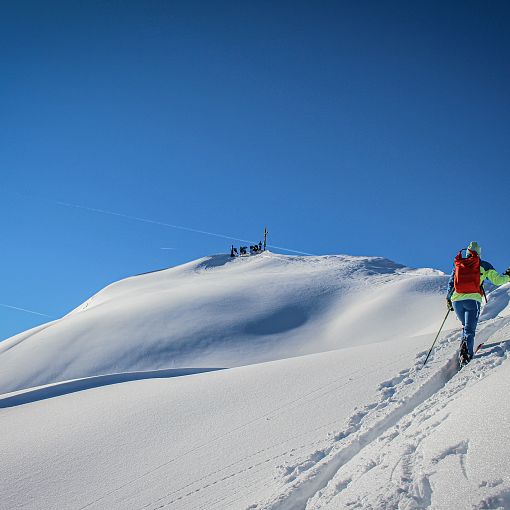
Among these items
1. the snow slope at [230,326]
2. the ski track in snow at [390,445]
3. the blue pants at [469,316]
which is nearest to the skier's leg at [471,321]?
the blue pants at [469,316]

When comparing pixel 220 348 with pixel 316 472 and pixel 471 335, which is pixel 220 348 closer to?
pixel 471 335

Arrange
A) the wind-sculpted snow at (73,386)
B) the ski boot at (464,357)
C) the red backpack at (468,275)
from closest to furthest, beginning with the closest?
the ski boot at (464,357) < the red backpack at (468,275) < the wind-sculpted snow at (73,386)

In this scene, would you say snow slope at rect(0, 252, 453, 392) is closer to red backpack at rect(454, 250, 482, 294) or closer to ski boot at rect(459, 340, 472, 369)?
red backpack at rect(454, 250, 482, 294)

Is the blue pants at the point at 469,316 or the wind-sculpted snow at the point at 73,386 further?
the wind-sculpted snow at the point at 73,386

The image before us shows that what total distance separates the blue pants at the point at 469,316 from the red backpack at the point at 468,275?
18 centimetres

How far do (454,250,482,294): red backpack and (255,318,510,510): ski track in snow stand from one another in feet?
3.30

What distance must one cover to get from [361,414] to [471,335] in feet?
8.92

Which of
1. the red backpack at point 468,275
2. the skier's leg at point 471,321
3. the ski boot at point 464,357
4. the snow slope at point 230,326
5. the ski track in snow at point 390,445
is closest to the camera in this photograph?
the ski track in snow at point 390,445

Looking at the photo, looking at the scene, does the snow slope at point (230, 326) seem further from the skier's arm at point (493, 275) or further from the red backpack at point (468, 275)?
the red backpack at point (468, 275)

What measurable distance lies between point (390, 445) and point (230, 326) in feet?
65.7

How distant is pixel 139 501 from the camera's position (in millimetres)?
4355

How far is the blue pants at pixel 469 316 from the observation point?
7.05m

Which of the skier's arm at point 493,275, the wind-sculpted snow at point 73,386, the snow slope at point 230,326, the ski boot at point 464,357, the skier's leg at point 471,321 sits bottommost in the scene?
the ski boot at point 464,357

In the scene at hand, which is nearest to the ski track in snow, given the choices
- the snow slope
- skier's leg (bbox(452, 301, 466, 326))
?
skier's leg (bbox(452, 301, 466, 326))
